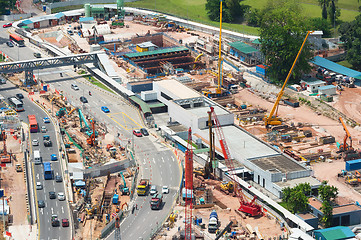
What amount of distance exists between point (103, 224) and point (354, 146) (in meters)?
67.2

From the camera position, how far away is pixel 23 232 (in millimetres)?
138250

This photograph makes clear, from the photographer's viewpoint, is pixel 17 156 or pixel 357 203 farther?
pixel 17 156

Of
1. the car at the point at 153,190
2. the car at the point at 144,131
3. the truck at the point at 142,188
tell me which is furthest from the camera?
the car at the point at 144,131

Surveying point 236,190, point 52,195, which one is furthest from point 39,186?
point 236,190

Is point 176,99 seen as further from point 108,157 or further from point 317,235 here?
point 317,235

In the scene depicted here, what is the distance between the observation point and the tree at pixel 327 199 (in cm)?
14451

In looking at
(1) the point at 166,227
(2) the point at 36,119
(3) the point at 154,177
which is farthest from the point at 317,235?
(2) the point at 36,119

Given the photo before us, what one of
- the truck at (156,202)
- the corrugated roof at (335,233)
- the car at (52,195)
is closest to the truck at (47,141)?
the car at (52,195)

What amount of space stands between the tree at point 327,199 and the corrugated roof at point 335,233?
3.37m

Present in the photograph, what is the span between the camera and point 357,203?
152250mm

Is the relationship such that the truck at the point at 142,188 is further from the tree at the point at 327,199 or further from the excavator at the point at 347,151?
the excavator at the point at 347,151

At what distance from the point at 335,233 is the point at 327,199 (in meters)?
10.4

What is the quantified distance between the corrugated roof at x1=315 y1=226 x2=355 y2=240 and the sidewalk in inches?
1915

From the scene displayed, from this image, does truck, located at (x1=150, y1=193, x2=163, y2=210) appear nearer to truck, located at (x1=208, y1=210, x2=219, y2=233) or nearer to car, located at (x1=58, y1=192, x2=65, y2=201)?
truck, located at (x1=208, y1=210, x2=219, y2=233)
